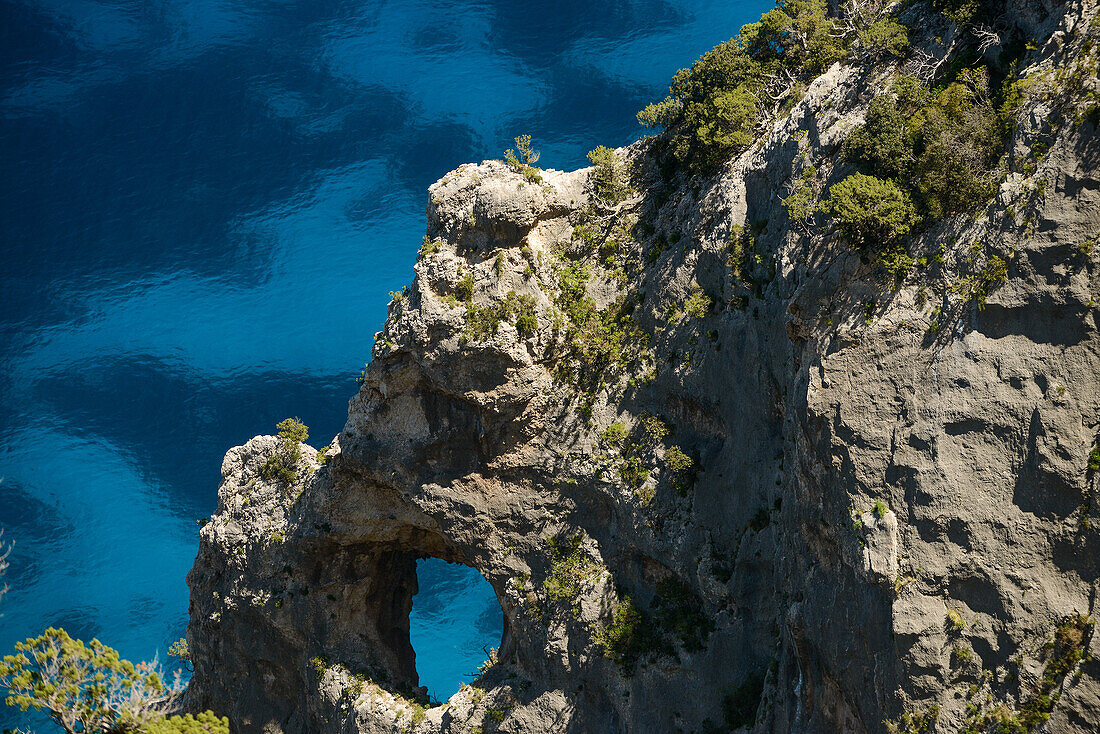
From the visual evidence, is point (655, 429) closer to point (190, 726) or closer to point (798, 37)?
point (798, 37)

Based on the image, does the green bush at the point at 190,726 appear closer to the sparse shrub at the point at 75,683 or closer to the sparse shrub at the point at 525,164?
the sparse shrub at the point at 75,683

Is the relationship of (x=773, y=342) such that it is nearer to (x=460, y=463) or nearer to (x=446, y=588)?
(x=460, y=463)

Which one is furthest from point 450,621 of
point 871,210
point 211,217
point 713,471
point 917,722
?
point 871,210

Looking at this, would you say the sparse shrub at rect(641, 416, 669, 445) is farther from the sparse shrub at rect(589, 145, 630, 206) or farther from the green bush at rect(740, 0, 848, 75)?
the green bush at rect(740, 0, 848, 75)

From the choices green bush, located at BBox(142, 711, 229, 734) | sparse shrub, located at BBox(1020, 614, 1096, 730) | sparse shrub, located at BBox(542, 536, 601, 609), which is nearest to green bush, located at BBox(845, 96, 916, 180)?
sparse shrub, located at BBox(1020, 614, 1096, 730)

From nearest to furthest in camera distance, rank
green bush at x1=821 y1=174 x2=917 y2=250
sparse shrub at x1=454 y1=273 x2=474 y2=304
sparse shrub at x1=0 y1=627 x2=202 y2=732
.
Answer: green bush at x1=821 y1=174 x2=917 y2=250
sparse shrub at x1=0 y1=627 x2=202 y2=732
sparse shrub at x1=454 y1=273 x2=474 y2=304

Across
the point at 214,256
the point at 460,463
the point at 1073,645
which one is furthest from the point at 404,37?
the point at 1073,645

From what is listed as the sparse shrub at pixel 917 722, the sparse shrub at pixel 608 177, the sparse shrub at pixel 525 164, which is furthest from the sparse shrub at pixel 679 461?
the sparse shrub at pixel 525 164
